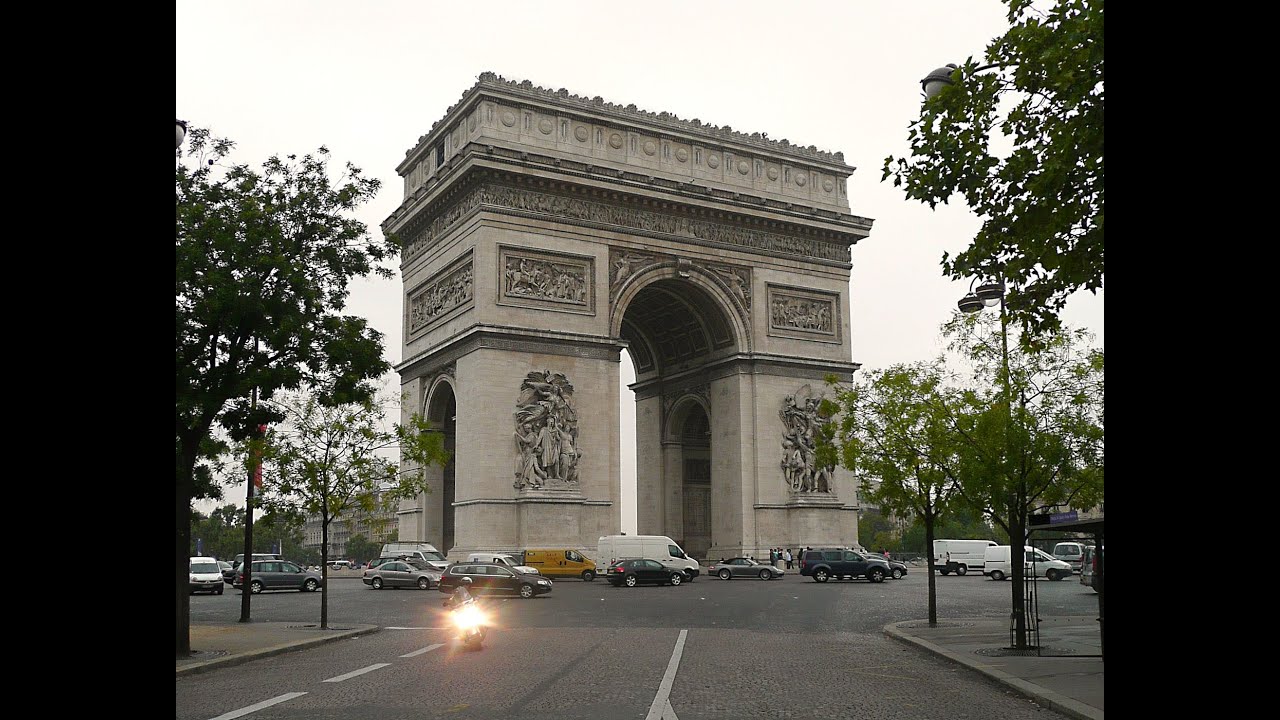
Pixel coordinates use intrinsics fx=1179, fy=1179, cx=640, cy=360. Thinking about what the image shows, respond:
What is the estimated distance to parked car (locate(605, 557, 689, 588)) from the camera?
44.5 m

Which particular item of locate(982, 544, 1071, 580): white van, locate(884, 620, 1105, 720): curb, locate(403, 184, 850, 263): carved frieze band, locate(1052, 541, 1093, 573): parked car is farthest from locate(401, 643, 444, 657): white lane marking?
locate(1052, 541, 1093, 573): parked car

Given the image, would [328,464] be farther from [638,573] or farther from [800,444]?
[800,444]

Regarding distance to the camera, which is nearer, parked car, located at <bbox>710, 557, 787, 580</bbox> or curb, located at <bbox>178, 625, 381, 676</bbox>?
curb, located at <bbox>178, 625, 381, 676</bbox>

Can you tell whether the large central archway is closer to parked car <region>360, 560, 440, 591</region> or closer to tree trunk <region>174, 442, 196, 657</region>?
parked car <region>360, 560, 440, 591</region>

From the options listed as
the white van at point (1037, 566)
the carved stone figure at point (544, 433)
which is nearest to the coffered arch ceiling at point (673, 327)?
the carved stone figure at point (544, 433)

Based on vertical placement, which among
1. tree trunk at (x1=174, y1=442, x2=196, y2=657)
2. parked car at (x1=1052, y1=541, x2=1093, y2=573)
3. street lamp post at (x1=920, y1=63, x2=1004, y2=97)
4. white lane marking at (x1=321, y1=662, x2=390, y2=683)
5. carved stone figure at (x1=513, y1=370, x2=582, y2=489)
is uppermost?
street lamp post at (x1=920, y1=63, x2=1004, y2=97)

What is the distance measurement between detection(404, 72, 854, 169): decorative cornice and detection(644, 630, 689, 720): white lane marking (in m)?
38.5

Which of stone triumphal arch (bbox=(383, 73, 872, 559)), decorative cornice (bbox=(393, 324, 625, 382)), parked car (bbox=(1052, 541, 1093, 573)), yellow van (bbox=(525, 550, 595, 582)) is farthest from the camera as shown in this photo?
parked car (bbox=(1052, 541, 1093, 573))

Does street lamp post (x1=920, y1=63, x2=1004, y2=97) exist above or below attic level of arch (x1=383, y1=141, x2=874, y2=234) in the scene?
below
